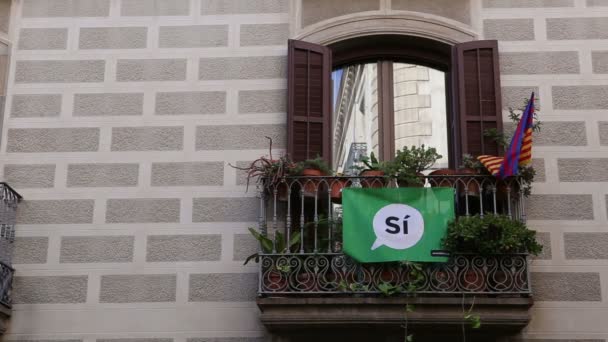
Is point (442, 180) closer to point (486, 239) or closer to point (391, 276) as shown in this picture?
point (486, 239)

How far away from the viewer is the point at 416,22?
12961mm

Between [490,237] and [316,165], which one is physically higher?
[316,165]

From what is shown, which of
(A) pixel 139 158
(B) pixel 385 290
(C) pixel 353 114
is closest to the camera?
(B) pixel 385 290

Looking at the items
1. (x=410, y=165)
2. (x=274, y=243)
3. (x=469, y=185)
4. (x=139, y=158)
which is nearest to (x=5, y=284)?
(x=139, y=158)

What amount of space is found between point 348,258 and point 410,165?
1.30 metres

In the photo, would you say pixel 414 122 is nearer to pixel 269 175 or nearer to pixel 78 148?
pixel 269 175

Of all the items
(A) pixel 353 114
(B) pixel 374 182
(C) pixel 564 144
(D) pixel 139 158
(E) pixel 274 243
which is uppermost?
(A) pixel 353 114

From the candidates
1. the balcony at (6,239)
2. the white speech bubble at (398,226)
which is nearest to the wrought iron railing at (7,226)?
the balcony at (6,239)

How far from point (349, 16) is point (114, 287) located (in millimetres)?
4384

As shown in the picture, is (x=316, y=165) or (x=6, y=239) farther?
(x=6, y=239)

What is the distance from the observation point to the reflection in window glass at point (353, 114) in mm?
12617

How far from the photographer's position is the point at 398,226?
11.4m

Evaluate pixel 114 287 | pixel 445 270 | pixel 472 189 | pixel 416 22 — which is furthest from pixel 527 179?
pixel 114 287

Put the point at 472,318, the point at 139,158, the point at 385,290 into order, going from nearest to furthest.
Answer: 1. the point at 472,318
2. the point at 385,290
3. the point at 139,158
